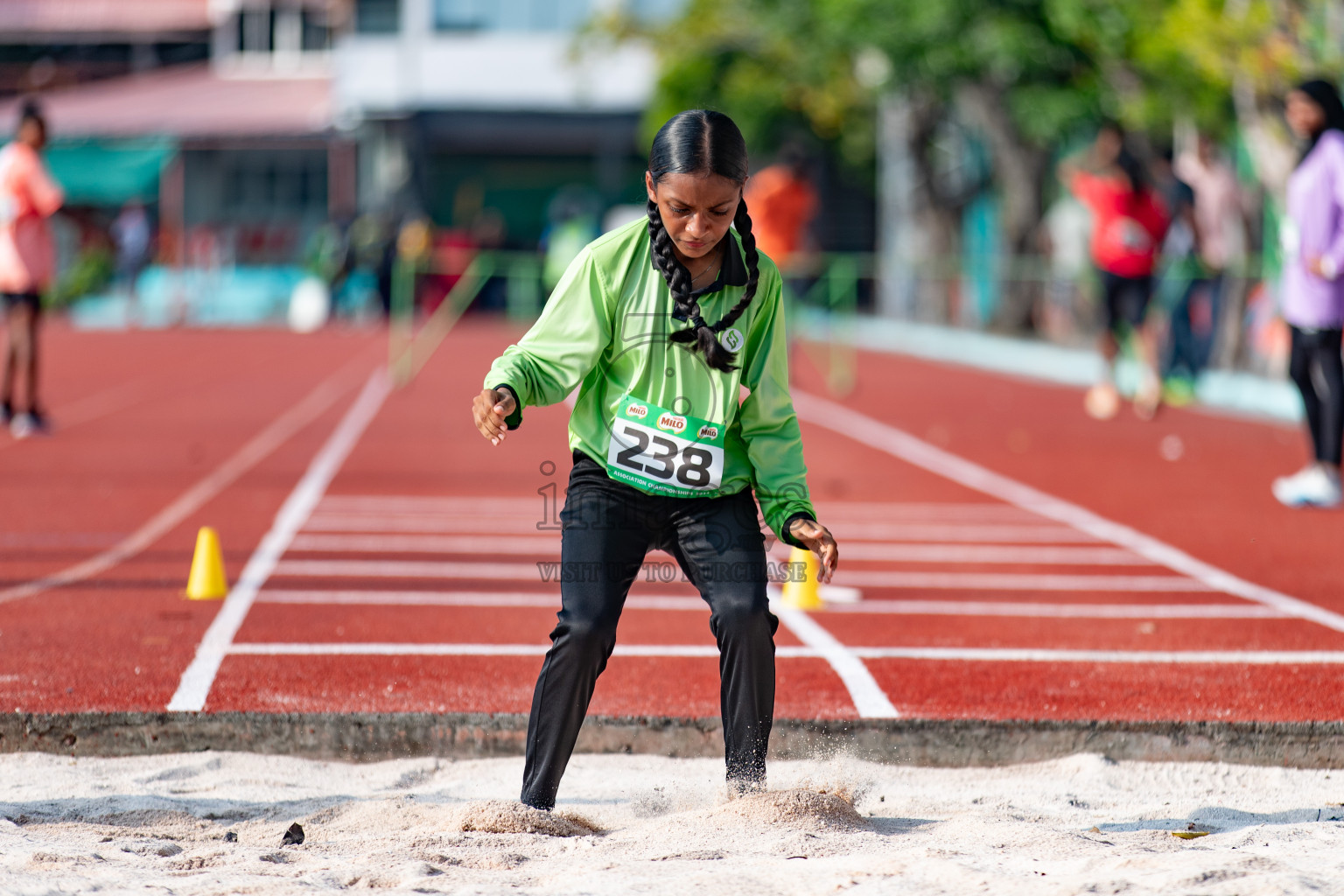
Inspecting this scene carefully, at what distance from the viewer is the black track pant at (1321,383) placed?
31.3ft

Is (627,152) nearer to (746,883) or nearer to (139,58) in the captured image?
(139,58)

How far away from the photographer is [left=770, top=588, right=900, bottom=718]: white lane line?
18.1 ft

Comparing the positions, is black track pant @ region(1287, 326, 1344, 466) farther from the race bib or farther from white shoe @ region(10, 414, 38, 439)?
white shoe @ region(10, 414, 38, 439)

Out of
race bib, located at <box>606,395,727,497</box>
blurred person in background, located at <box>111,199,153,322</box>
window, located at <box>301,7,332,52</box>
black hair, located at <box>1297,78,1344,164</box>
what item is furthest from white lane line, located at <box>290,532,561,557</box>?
window, located at <box>301,7,332,52</box>

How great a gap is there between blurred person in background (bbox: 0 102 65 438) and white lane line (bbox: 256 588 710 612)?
612 cm

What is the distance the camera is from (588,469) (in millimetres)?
4156

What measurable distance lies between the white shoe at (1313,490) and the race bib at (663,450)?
6939 mm

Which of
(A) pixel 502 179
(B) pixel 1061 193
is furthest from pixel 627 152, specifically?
(B) pixel 1061 193

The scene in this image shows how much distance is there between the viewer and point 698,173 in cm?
385

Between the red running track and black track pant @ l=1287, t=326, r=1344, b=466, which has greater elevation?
black track pant @ l=1287, t=326, r=1344, b=466

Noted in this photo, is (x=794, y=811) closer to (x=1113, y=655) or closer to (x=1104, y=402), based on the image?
(x=1113, y=655)

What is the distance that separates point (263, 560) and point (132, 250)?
2930 centimetres

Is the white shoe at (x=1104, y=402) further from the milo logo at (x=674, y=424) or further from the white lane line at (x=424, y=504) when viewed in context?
the milo logo at (x=674, y=424)

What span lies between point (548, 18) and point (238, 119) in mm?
7753
